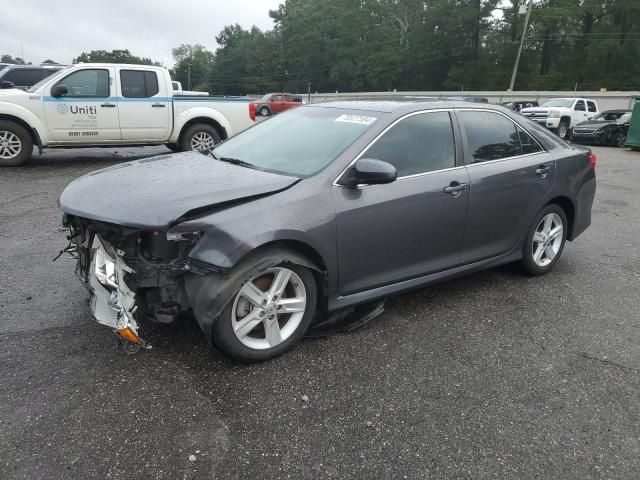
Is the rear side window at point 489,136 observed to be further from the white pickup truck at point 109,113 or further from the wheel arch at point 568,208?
the white pickup truck at point 109,113

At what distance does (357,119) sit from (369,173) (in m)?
0.72

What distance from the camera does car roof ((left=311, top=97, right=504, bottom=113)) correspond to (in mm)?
3688

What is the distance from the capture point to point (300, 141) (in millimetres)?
3639

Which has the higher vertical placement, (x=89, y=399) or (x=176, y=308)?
(x=176, y=308)

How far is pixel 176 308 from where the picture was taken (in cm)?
280

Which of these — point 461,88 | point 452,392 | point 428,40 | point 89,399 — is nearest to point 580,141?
point 452,392

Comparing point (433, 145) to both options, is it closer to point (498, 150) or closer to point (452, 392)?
point (498, 150)

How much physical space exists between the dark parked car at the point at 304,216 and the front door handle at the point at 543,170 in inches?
1.8

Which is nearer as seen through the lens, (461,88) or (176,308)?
(176,308)

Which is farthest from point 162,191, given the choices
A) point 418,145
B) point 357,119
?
point 418,145

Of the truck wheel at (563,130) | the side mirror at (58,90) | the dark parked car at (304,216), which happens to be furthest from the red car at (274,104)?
the dark parked car at (304,216)

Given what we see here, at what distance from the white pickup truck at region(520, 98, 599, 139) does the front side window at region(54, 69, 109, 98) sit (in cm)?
1636

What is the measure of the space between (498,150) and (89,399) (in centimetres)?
354

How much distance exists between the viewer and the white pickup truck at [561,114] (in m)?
20.2
